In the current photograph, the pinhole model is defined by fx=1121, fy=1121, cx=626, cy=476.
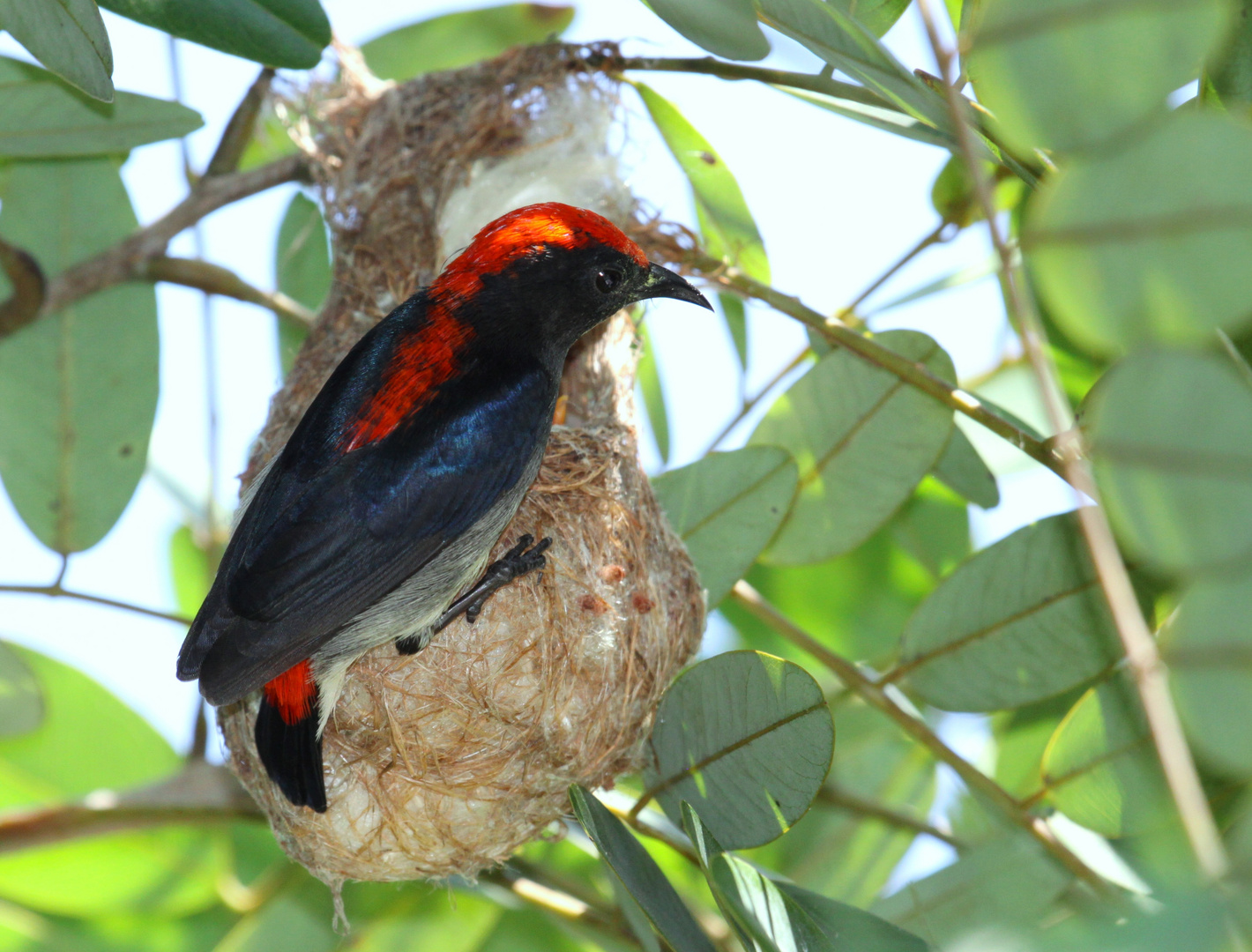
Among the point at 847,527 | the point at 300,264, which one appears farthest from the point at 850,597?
the point at 300,264

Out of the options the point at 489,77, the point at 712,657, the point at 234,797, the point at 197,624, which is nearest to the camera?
the point at 712,657

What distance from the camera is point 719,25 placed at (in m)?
1.94

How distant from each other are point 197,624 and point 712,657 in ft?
3.90

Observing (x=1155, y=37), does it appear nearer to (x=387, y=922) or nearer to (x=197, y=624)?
(x=197, y=624)

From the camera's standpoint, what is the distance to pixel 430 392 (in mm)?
2805

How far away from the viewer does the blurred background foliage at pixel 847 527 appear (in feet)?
3.67

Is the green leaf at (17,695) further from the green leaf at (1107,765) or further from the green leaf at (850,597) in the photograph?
the green leaf at (1107,765)

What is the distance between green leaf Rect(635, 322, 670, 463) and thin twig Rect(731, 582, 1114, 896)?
68 centimetres

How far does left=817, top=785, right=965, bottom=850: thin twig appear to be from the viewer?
305 centimetres

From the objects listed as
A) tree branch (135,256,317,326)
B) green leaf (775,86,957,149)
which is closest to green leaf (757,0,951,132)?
green leaf (775,86,957,149)

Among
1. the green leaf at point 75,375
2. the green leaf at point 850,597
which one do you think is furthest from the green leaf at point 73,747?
the green leaf at point 850,597

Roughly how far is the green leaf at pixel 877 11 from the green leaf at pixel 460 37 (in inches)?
74.2

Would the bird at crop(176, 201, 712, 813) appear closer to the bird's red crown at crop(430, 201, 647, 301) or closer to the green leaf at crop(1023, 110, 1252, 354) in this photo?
the bird's red crown at crop(430, 201, 647, 301)

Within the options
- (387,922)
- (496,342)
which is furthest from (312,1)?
(387,922)
